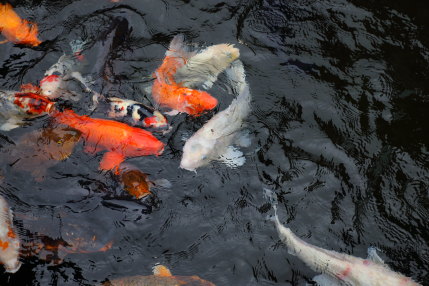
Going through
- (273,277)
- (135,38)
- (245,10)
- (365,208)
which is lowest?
(273,277)

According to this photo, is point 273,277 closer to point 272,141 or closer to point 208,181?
point 208,181

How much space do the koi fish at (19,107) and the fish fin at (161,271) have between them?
8.11 ft

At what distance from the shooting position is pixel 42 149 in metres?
6.02

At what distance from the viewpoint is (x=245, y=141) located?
6152mm

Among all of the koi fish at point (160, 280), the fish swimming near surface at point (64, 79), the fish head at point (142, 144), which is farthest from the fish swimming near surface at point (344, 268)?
the fish swimming near surface at point (64, 79)

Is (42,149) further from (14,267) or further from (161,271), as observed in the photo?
(161,271)

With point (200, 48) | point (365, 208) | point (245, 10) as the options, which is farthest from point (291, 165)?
point (245, 10)

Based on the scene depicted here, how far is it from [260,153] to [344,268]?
5.77 ft

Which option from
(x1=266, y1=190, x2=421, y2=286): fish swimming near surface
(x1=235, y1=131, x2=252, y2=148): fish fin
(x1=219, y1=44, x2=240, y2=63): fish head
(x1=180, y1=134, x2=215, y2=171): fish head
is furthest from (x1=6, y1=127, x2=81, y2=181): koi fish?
(x1=266, y1=190, x2=421, y2=286): fish swimming near surface

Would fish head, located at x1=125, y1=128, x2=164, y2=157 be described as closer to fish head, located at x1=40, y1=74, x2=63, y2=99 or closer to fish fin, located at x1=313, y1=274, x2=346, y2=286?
fish head, located at x1=40, y1=74, x2=63, y2=99

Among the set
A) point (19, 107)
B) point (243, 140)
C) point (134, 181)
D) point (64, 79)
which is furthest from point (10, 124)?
point (243, 140)

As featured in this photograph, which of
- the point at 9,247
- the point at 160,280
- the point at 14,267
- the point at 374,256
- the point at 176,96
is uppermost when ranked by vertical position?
the point at 176,96

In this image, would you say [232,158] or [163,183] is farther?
[232,158]

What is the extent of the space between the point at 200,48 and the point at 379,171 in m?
3.06
